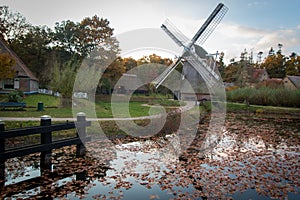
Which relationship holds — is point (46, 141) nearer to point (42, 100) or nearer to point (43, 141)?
point (43, 141)

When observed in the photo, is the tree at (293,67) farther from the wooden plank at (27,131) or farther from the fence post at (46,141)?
the fence post at (46,141)

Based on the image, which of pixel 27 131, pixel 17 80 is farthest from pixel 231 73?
pixel 27 131

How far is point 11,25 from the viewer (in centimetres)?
3675

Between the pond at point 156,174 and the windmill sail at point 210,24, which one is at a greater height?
the windmill sail at point 210,24

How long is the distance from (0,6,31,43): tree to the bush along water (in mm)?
→ 34063

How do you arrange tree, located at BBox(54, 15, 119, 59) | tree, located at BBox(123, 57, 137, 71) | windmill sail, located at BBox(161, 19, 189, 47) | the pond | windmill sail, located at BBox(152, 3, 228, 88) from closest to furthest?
the pond
windmill sail, located at BBox(152, 3, 228, 88)
windmill sail, located at BBox(161, 19, 189, 47)
tree, located at BBox(54, 15, 119, 59)
tree, located at BBox(123, 57, 137, 71)

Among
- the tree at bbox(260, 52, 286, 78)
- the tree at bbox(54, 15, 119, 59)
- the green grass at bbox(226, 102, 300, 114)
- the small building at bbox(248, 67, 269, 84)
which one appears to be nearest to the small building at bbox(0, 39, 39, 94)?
the tree at bbox(54, 15, 119, 59)

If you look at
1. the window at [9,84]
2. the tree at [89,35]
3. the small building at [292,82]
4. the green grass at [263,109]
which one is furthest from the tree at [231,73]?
the window at [9,84]

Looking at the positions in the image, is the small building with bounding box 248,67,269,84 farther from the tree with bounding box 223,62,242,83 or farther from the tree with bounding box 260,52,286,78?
the tree with bounding box 260,52,286,78

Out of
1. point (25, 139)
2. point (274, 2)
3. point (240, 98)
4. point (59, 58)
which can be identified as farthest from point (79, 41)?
point (25, 139)

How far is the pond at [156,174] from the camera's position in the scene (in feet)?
14.8

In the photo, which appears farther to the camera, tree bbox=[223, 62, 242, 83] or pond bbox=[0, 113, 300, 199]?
tree bbox=[223, 62, 242, 83]

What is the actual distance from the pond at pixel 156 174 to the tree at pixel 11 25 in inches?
1443

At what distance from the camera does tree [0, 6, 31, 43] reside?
35906mm
